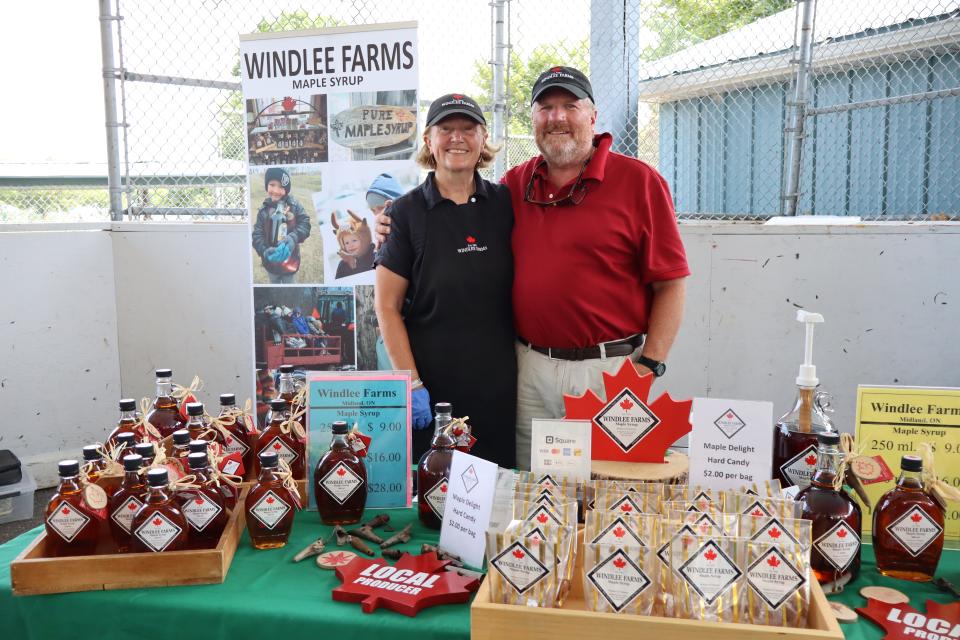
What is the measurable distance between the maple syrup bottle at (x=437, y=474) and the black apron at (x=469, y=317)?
0.69 m

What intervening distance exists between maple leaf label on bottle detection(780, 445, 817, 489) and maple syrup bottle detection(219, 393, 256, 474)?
3.77 feet

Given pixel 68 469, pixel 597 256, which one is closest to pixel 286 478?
pixel 68 469

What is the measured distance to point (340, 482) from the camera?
4.83ft

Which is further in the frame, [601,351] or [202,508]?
[601,351]

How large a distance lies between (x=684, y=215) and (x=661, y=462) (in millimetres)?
3232

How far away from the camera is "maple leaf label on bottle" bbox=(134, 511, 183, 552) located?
125cm

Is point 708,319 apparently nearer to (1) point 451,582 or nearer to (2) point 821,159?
(2) point 821,159

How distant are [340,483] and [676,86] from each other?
4.23m

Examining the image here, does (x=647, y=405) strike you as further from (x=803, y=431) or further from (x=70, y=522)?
(x=70, y=522)

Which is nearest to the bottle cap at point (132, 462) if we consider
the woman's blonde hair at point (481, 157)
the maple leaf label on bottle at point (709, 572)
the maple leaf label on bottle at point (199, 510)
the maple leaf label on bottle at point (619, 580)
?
the maple leaf label on bottle at point (199, 510)

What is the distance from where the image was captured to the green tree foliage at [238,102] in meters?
3.89

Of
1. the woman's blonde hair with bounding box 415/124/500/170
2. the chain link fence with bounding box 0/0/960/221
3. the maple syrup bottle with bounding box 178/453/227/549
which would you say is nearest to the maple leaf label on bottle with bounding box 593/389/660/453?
the maple syrup bottle with bounding box 178/453/227/549

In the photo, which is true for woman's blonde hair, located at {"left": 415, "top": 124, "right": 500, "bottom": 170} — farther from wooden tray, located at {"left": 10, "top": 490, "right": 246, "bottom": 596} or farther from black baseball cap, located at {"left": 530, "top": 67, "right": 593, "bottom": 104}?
wooden tray, located at {"left": 10, "top": 490, "right": 246, "bottom": 596}

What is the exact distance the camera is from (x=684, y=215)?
4477 millimetres
